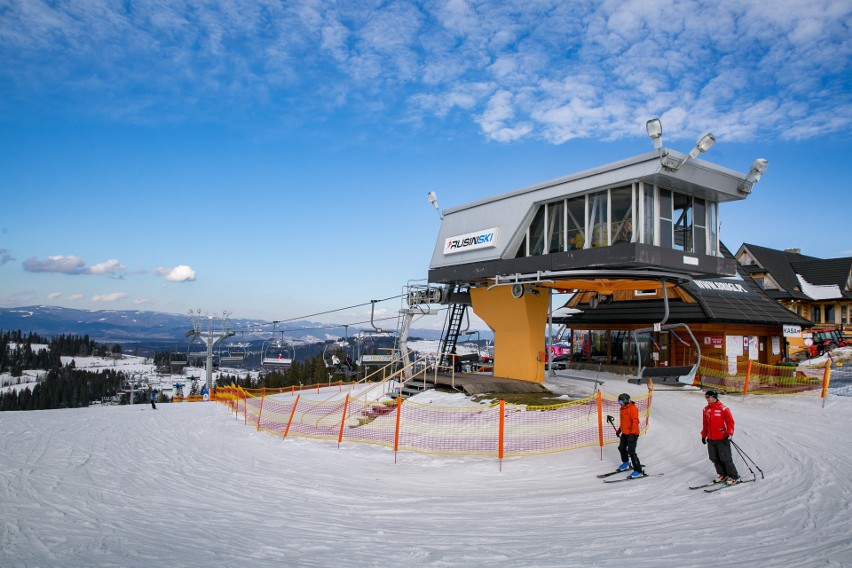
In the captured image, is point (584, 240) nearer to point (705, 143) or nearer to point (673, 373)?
point (705, 143)

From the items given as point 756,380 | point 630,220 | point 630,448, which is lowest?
point 630,448

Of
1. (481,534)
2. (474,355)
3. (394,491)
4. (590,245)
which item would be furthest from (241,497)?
(474,355)

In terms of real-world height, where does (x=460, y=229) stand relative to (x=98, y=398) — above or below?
above

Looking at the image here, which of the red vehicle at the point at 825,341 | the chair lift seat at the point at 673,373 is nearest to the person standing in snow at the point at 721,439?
the chair lift seat at the point at 673,373

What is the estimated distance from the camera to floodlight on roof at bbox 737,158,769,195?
1606cm

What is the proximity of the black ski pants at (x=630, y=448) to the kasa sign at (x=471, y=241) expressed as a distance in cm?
1079

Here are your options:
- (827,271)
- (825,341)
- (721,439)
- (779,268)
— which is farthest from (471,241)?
(827,271)

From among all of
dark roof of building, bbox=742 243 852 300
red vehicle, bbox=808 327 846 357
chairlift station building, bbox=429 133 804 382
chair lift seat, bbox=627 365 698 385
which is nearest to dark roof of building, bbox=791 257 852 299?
dark roof of building, bbox=742 243 852 300

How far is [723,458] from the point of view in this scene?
8.74 m

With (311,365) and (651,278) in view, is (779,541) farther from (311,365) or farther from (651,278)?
(311,365)

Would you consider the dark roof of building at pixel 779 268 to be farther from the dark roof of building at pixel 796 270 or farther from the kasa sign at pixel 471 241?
the kasa sign at pixel 471 241

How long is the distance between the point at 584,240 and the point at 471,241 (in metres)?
5.02

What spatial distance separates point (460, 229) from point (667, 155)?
9147mm

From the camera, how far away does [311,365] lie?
85.7m
